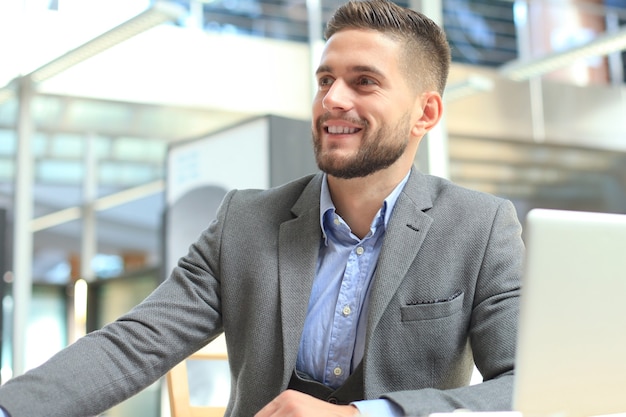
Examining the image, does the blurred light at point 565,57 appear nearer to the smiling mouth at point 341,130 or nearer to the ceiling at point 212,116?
the ceiling at point 212,116

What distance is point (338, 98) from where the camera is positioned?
60.2 inches

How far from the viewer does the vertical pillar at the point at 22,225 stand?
4.70m

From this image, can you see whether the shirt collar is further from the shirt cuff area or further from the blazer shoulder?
the shirt cuff area

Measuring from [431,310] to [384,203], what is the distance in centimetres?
24

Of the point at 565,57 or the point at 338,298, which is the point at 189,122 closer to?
the point at 565,57

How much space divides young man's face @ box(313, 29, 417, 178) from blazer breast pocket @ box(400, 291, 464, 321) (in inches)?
10.5

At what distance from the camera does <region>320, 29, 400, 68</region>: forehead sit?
5.14 ft

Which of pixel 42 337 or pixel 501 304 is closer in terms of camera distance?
pixel 501 304

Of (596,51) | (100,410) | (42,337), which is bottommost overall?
(42,337)

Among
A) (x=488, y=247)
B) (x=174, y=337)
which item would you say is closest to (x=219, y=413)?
(x=174, y=337)

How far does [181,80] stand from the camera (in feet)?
17.1

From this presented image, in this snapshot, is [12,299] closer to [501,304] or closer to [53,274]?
[53,274]

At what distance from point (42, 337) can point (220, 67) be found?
8.87ft

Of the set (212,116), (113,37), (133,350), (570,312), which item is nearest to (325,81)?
(133,350)
